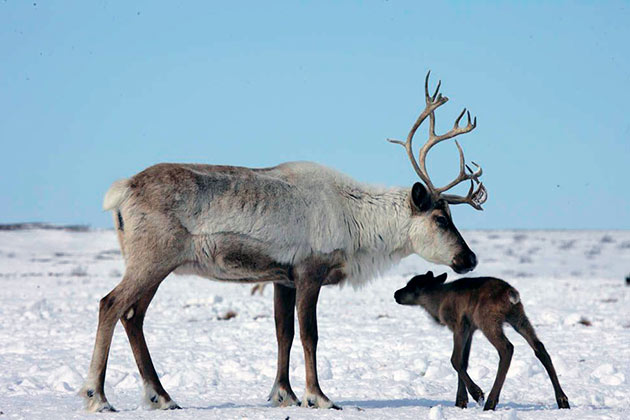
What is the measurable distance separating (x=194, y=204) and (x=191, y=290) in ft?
52.9

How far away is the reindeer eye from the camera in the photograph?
28.6 ft

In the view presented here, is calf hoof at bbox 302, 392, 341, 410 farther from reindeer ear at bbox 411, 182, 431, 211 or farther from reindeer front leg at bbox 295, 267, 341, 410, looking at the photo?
reindeer ear at bbox 411, 182, 431, 211

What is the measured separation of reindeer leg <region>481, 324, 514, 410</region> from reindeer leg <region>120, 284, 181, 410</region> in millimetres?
2993

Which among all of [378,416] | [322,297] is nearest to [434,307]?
[378,416]

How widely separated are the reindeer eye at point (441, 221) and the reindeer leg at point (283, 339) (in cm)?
169

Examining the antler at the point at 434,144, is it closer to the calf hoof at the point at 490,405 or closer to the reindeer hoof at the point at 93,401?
the calf hoof at the point at 490,405

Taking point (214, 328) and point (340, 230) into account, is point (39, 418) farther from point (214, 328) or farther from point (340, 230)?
point (214, 328)

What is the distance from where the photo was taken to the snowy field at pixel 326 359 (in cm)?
778

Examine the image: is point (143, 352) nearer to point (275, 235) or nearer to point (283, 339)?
point (283, 339)

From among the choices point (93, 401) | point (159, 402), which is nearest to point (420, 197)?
point (159, 402)

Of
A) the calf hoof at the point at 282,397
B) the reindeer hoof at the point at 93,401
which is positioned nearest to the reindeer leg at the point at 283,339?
the calf hoof at the point at 282,397

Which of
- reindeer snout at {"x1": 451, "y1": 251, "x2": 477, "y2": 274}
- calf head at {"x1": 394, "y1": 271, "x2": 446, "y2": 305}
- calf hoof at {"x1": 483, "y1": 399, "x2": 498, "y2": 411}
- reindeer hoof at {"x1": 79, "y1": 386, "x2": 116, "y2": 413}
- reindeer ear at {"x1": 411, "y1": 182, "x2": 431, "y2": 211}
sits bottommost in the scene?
calf hoof at {"x1": 483, "y1": 399, "x2": 498, "y2": 411}

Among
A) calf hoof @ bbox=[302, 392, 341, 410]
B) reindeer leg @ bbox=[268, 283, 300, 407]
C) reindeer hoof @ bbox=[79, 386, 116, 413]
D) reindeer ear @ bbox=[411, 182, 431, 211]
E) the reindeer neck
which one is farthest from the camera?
reindeer ear @ bbox=[411, 182, 431, 211]

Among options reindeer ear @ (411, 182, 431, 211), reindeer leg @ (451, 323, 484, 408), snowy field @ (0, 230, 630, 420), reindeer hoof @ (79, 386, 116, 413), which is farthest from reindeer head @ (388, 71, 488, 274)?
reindeer hoof @ (79, 386, 116, 413)
